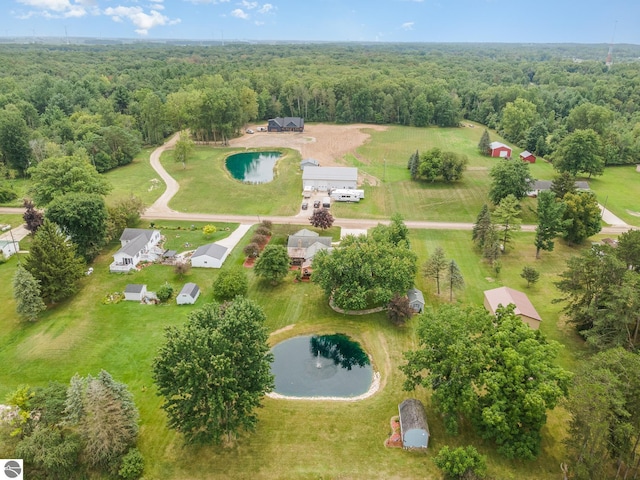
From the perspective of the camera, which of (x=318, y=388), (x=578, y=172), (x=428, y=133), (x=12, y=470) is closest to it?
(x=12, y=470)

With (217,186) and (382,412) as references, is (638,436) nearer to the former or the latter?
(382,412)

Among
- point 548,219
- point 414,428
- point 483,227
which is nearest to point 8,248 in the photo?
point 414,428

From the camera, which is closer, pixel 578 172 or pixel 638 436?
pixel 638 436

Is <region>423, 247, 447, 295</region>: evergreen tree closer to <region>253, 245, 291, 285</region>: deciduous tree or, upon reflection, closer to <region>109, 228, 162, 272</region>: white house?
<region>253, 245, 291, 285</region>: deciduous tree

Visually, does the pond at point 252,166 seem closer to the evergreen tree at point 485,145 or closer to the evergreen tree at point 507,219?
the evergreen tree at point 507,219

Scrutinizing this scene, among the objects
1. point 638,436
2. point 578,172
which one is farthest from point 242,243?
point 578,172

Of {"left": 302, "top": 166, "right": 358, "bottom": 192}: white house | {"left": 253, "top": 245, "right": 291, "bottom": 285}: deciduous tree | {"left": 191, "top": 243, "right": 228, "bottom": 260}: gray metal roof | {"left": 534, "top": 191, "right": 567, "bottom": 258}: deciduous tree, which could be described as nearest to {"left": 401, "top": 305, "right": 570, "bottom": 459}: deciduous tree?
{"left": 253, "top": 245, "right": 291, "bottom": 285}: deciduous tree

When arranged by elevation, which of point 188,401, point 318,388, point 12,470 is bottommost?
point 318,388
